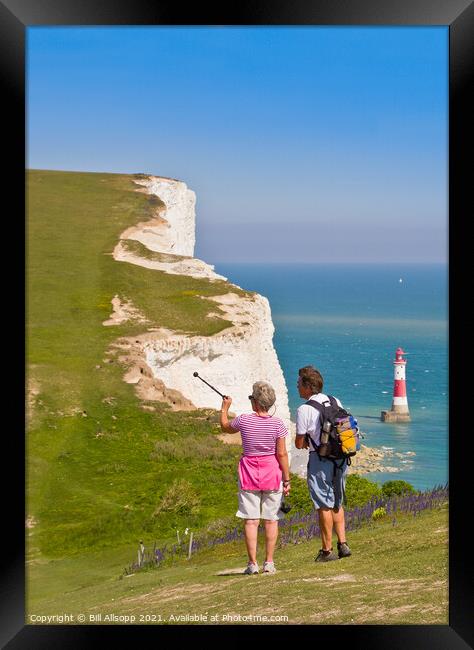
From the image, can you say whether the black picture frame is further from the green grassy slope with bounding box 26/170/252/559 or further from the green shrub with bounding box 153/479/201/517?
the green shrub with bounding box 153/479/201/517

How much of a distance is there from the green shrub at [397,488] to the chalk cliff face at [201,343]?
11.5 ft

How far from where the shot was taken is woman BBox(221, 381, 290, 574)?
9180 millimetres

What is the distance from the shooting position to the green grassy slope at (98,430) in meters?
13.2

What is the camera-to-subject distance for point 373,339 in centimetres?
2119

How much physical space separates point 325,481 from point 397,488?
5011 millimetres

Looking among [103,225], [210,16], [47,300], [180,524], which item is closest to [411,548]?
[180,524]

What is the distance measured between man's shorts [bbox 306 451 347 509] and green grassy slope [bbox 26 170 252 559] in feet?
13.9

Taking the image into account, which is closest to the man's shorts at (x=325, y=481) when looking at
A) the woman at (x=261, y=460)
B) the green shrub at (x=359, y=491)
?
the woman at (x=261, y=460)

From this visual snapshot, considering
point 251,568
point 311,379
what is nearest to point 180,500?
point 251,568

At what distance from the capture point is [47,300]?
1589 cm

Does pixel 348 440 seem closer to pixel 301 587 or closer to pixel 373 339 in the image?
pixel 301 587

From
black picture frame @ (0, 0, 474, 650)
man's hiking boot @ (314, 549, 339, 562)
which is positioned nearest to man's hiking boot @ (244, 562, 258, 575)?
man's hiking boot @ (314, 549, 339, 562)

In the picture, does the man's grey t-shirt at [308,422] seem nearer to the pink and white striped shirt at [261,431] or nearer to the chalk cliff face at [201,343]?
the pink and white striped shirt at [261,431]
